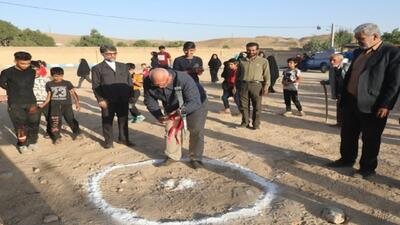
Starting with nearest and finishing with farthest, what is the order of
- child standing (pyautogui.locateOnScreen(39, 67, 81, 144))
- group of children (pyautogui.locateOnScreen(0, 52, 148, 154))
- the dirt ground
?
1. the dirt ground
2. group of children (pyautogui.locateOnScreen(0, 52, 148, 154))
3. child standing (pyautogui.locateOnScreen(39, 67, 81, 144))

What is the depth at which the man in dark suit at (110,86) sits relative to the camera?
6.94 metres

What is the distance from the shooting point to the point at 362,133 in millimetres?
5449

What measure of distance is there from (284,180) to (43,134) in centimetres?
530

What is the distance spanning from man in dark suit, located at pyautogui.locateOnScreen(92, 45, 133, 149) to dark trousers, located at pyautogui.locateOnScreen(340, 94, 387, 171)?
3607 mm

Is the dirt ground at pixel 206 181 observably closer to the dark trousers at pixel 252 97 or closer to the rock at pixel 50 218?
the rock at pixel 50 218

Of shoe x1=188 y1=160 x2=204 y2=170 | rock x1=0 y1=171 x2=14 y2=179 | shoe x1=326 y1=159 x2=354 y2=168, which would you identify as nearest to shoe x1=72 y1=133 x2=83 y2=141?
rock x1=0 y1=171 x2=14 y2=179

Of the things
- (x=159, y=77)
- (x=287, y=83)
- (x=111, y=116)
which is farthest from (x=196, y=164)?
(x=287, y=83)

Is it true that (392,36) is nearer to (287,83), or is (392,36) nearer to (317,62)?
(317,62)

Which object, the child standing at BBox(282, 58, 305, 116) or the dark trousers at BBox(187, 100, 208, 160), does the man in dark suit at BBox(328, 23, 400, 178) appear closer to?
the dark trousers at BBox(187, 100, 208, 160)

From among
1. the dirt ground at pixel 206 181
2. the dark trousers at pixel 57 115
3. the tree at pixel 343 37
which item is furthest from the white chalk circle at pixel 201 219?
the tree at pixel 343 37

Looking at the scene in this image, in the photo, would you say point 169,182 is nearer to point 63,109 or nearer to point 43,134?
point 63,109

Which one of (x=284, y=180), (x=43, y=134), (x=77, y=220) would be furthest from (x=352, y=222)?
(x=43, y=134)

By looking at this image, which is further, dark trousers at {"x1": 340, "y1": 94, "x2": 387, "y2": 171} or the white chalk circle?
dark trousers at {"x1": 340, "y1": 94, "x2": 387, "y2": 171}

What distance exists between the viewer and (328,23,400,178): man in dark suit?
4.97 meters
